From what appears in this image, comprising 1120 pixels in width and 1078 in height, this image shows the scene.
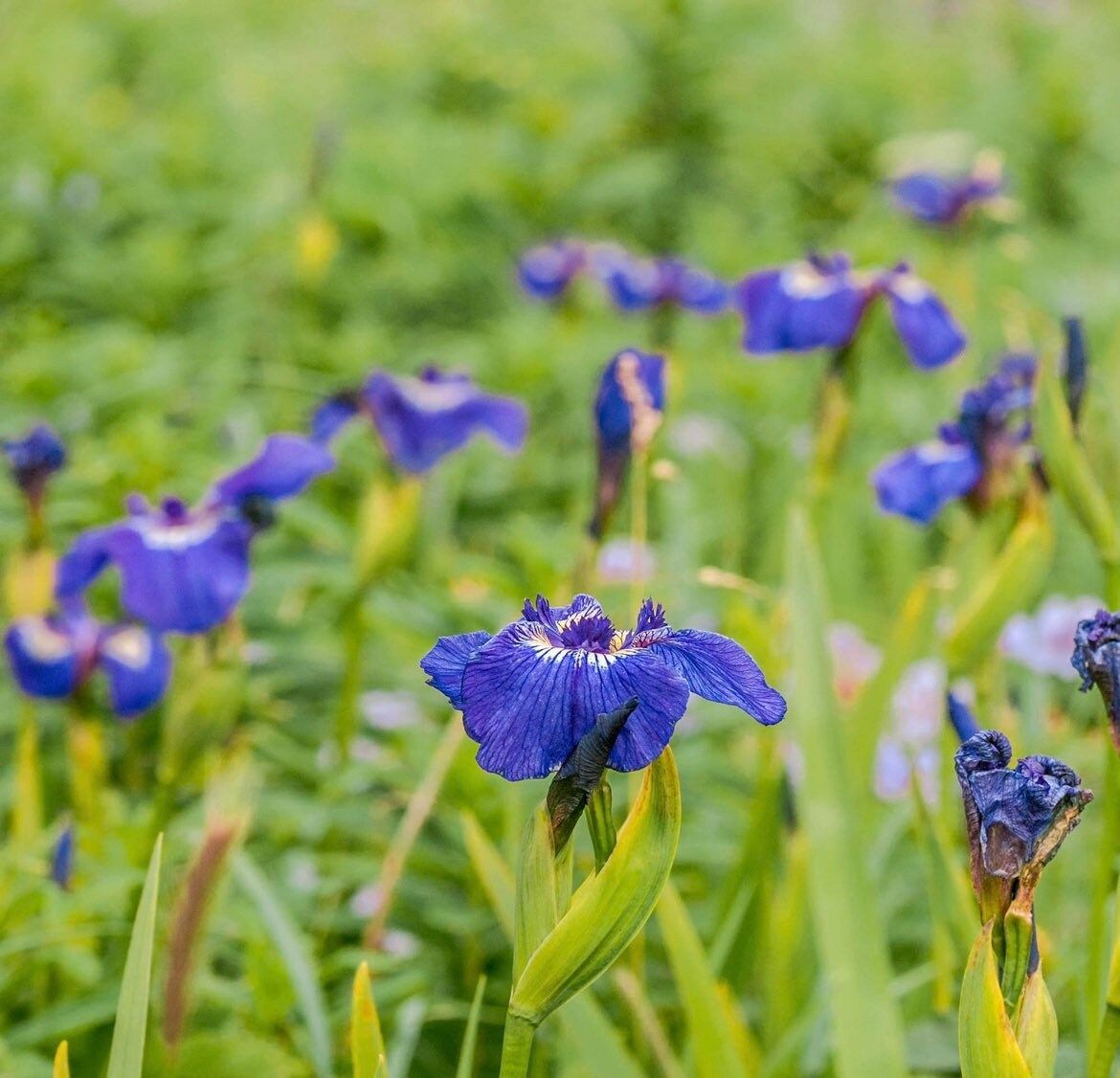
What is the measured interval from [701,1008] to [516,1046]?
0.43m

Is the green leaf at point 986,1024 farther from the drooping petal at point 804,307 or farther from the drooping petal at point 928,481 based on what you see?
the drooping petal at point 804,307

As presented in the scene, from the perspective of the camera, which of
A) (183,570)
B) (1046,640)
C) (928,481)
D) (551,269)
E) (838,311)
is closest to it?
(183,570)

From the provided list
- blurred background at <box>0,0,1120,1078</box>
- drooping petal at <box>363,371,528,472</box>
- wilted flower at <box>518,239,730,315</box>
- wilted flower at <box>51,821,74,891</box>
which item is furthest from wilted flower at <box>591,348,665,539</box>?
wilted flower at <box>518,239,730,315</box>

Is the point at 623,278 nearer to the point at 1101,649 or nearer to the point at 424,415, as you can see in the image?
the point at 424,415

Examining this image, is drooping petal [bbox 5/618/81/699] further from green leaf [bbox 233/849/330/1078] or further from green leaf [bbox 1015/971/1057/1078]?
green leaf [bbox 1015/971/1057/1078]

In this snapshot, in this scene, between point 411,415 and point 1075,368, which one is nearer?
point 1075,368

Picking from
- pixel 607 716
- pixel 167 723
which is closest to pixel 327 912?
pixel 167 723

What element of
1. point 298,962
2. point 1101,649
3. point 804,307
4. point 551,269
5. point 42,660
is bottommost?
point 298,962

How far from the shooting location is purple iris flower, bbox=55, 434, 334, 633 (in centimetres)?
137

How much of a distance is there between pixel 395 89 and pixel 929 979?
4.00 m

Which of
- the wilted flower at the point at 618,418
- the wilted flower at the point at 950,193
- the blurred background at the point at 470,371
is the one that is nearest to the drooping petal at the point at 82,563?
the blurred background at the point at 470,371

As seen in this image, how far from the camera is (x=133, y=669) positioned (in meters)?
1.59

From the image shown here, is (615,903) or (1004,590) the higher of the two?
(1004,590)

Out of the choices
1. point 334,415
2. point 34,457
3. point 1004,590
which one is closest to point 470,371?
point 334,415
